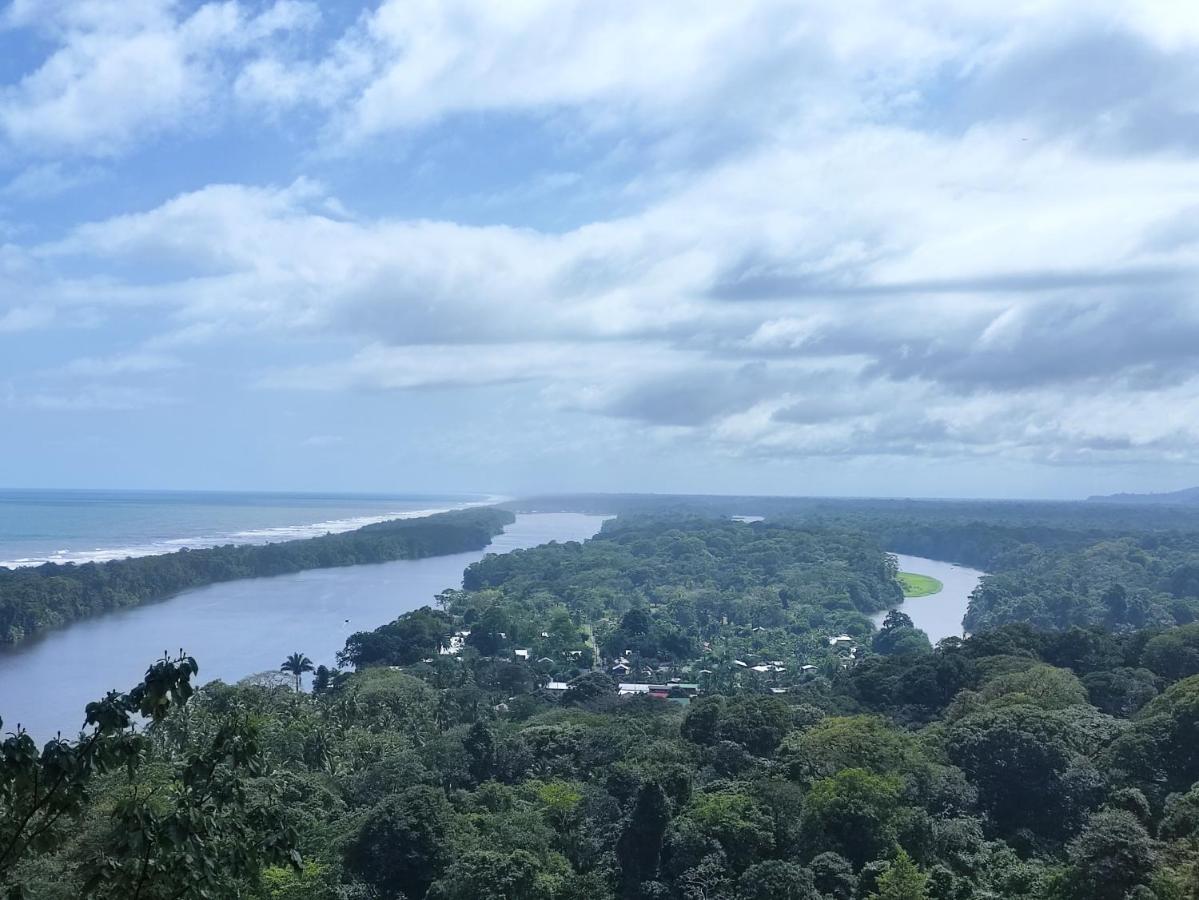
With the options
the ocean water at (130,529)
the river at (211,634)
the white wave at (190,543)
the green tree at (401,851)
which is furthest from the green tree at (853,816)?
the ocean water at (130,529)

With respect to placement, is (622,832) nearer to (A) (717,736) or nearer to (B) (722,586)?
(A) (717,736)

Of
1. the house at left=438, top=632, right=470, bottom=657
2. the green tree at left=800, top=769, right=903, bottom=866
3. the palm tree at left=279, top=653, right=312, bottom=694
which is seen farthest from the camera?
the house at left=438, top=632, right=470, bottom=657

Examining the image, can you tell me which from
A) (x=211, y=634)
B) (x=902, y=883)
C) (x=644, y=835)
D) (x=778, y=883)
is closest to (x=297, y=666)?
(x=211, y=634)

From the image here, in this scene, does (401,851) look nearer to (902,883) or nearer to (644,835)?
(644,835)

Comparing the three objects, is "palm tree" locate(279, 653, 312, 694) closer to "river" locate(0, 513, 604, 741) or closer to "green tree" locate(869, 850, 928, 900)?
"river" locate(0, 513, 604, 741)

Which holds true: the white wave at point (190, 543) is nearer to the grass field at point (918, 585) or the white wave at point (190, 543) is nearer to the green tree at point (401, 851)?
the grass field at point (918, 585)

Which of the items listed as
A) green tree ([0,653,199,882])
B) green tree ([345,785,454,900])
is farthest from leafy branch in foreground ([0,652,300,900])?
green tree ([345,785,454,900])
